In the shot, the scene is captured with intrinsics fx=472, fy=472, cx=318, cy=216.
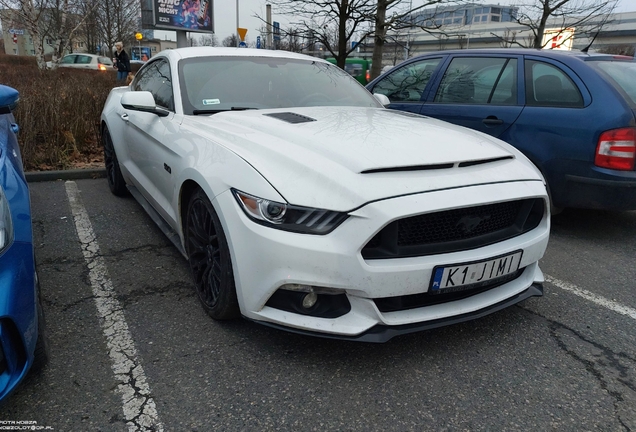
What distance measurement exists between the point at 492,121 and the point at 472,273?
250cm

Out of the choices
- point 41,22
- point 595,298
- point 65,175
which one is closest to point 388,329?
point 595,298

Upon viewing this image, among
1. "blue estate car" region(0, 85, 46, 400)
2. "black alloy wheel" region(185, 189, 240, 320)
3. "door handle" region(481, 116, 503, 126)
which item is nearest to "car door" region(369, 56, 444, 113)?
"door handle" region(481, 116, 503, 126)

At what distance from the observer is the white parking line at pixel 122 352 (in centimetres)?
184

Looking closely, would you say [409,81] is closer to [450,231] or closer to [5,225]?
[450,231]

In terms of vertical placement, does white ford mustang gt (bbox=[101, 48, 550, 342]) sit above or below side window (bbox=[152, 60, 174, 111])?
below

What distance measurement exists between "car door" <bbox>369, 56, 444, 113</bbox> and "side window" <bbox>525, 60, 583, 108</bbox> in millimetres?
1061

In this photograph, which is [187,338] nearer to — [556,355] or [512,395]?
[512,395]

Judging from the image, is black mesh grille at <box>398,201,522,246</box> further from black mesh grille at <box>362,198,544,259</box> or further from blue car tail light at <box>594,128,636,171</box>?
blue car tail light at <box>594,128,636,171</box>

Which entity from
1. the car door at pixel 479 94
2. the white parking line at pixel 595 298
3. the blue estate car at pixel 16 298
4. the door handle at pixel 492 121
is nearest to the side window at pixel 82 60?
the car door at pixel 479 94

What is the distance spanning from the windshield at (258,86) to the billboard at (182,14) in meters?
11.6

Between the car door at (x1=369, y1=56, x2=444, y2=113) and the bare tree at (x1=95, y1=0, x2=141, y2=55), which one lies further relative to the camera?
the bare tree at (x1=95, y1=0, x2=141, y2=55)

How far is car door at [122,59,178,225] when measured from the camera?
9.80ft

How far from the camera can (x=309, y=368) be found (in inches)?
84.7

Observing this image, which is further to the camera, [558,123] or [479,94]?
[479,94]
